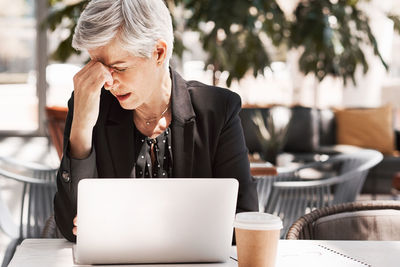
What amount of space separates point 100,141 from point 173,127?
199mm

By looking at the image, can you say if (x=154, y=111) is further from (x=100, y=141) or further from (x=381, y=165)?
(x=381, y=165)

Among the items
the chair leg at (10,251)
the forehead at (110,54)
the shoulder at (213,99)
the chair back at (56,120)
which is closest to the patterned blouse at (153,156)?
the shoulder at (213,99)

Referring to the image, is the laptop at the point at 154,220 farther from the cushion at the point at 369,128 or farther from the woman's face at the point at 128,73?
the cushion at the point at 369,128

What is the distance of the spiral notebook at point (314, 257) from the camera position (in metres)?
1.22

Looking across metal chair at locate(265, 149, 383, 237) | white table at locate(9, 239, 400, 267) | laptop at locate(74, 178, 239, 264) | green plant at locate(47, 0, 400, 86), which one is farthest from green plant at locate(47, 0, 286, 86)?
laptop at locate(74, 178, 239, 264)

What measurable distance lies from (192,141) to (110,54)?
33 cm

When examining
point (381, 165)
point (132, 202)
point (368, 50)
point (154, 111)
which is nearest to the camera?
point (132, 202)

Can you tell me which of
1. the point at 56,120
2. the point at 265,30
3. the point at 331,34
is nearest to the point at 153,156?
the point at 331,34

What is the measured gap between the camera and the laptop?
1.11m

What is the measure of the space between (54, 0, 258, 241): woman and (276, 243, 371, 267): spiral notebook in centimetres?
29

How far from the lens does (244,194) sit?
1.60 m

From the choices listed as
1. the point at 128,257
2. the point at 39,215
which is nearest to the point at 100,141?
the point at 128,257

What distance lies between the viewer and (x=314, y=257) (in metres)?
1.27

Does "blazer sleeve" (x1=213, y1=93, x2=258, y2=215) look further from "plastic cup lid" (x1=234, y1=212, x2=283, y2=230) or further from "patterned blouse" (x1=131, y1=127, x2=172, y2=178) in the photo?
"plastic cup lid" (x1=234, y1=212, x2=283, y2=230)
